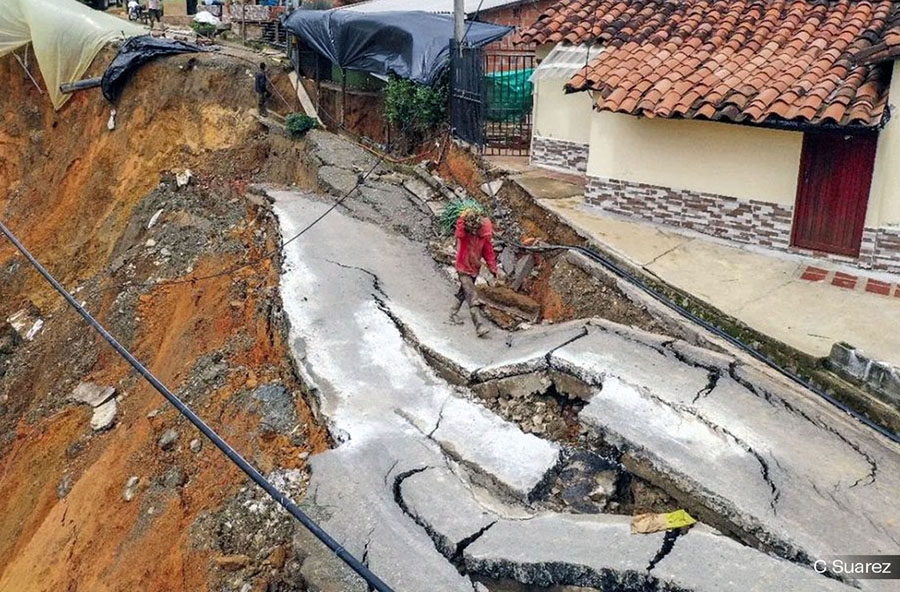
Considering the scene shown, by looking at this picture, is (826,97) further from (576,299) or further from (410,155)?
(410,155)

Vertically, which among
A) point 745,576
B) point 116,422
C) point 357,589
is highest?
point 745,576

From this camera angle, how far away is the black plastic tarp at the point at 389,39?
14367mm

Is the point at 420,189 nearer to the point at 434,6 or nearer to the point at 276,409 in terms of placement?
the point at 276,409

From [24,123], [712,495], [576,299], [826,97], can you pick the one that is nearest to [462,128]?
[576,299]

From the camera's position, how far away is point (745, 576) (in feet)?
17.1

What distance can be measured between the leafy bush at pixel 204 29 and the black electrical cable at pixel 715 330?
17.0m

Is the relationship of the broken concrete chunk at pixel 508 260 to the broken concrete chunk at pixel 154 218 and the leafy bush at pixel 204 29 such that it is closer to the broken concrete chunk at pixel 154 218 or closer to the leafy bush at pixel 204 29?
the broken concrete chunk at pixel 154 218

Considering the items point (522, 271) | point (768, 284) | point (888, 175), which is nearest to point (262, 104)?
point (522, 271)

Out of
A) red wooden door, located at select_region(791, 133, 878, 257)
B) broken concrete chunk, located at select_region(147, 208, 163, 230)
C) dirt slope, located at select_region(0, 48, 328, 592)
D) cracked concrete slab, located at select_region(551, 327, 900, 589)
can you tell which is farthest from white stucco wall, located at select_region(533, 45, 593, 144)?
broken concrete chunk, located at select_region(147, 208, 163, 230)

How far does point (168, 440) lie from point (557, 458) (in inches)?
170

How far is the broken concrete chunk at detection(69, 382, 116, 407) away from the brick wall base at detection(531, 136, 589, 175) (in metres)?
7.55

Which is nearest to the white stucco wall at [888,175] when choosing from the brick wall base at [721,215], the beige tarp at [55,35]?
the brick wall base at [721,215]

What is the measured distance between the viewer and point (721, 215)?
34.3 feet

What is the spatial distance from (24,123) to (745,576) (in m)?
21.5
